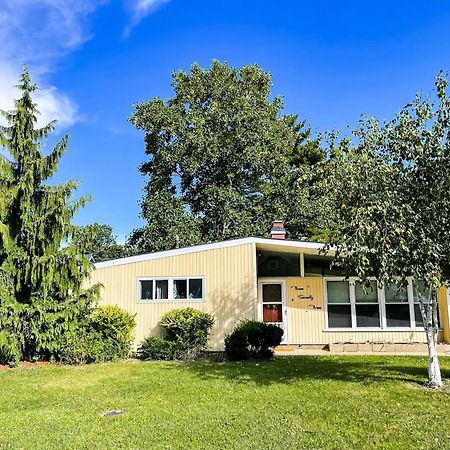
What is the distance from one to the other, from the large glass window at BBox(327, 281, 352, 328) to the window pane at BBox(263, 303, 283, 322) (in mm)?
1690

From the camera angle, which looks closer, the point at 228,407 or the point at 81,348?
the point at 228,407

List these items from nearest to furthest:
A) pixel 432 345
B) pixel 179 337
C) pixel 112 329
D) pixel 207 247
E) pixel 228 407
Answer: pixel 228 407
pixel 432 345
pixel 112 329
pixel 179 337
pixel 207 247

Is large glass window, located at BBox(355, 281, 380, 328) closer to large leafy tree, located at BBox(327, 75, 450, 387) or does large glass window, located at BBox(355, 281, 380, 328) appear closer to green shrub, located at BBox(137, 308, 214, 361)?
green shrub, located at BBox(137, 308, 214, 361)

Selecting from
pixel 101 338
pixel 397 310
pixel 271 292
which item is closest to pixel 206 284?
pixel 271 292

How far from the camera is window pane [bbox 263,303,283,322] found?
15.5 metres

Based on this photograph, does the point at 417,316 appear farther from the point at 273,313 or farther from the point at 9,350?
the point at 9,350

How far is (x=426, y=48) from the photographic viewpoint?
11508mm

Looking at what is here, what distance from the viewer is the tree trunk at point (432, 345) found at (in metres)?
8.01

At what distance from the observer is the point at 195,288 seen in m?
14.4

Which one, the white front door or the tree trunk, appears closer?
the tree trunk

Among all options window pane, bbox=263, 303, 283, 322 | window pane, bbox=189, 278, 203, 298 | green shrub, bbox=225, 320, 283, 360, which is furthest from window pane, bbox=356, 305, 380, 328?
window pane, bbox=189, 278, 203, 298

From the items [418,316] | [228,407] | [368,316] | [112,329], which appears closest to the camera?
[228,407]

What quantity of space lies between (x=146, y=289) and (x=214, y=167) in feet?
48.6

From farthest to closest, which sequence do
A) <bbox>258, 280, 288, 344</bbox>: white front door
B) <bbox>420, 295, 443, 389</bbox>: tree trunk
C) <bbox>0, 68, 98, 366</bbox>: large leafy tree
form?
<bbox>258, 280, 288, 344</bbox>: white front door, <bbox>0, 68, 98, 366</bbox>: large leafy tree, <bbox>420, 295, 443, 389</bbox>: tree trunk
